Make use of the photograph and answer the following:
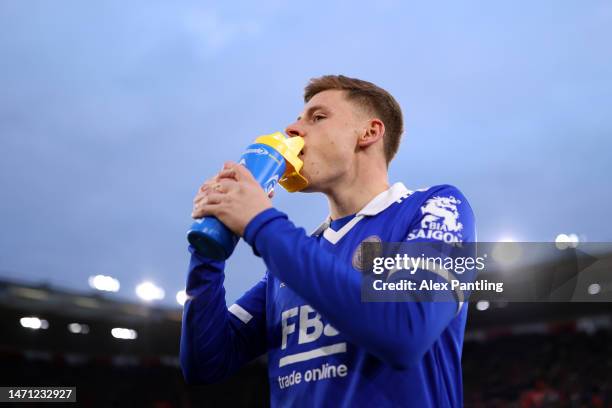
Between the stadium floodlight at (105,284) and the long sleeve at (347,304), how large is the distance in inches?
640

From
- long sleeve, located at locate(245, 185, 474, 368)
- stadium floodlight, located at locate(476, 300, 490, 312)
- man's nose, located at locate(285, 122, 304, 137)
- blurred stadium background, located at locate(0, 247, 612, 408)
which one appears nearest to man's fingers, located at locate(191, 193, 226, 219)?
long sleeve, located at locate(245, 185, 474, 368)

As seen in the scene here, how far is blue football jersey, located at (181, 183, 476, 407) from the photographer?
1.49 m

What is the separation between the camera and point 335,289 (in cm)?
151

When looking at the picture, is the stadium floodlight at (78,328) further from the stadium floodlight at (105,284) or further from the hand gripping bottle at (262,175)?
the hand gripping bottle at (262,175)

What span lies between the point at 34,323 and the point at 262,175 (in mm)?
19546

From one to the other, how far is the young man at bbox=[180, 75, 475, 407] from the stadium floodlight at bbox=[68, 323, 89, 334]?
18769mm

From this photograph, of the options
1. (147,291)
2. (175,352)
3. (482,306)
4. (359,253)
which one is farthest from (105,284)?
(359,253)

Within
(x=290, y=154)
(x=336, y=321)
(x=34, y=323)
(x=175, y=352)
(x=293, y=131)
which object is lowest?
(x=336, y=321)

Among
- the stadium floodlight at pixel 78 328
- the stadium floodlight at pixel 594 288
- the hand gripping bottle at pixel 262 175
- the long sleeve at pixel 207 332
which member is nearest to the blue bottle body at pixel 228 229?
the hand gripping bottle at pixel 262 175

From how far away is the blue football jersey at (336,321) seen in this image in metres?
1.49

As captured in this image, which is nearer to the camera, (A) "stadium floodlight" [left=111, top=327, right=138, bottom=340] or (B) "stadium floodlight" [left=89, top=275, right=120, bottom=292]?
(B) "stadium floodlight" [left=89, top=275, right=120, bottom=292]

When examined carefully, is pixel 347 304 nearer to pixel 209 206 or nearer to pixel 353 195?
pixel 209 206

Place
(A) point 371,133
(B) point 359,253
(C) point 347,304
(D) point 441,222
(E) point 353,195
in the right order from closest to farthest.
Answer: (C) point 347,304
(D) point 441,222
(B) point 359,253
(E) point 353,195
(A) point 371,133

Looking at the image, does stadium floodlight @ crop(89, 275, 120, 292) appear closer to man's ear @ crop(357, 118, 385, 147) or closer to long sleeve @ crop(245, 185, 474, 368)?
man's ear @ crop(357, 118, 385, 147)
